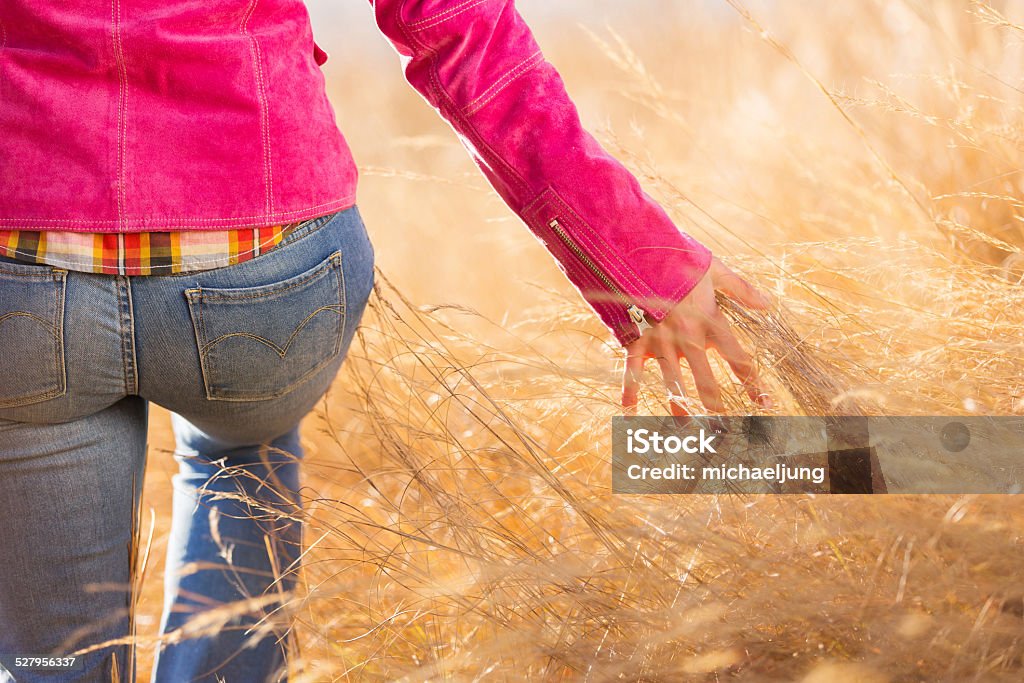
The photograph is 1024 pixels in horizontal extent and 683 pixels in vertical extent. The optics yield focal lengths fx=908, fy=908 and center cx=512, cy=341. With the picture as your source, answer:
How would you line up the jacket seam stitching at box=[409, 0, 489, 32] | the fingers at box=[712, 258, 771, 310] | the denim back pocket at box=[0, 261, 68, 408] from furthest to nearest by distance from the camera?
the fingers at box=[712, 258, 771, 310] < the jacket seam stitching at box=[409, 0, 489, 32] < the denim back pocket at box=[0, 261, 68, 408]

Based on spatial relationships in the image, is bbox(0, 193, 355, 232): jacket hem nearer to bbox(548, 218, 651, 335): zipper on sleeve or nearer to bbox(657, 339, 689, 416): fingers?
bbox(548, 218, 651, 335): zipper on sleeve

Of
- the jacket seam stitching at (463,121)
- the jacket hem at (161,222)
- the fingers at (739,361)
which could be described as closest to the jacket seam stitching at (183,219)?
the jacket hem at (161,222)

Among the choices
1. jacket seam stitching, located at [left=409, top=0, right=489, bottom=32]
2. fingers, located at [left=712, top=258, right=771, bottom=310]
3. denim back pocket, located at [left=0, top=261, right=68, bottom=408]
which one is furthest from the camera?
fingers, located at [left=712, top=258, right=771, bottom=310]

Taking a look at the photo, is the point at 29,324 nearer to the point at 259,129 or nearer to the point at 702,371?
the point at 259,129

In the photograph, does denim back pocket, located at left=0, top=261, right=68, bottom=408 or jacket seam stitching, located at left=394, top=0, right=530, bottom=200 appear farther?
jacket seam stitching, located at left=394, top=0, right=530, bottom=200

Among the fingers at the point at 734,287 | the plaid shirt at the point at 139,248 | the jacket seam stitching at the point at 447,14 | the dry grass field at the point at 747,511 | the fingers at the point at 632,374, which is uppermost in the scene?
the jacket seam stitching at the point at 447,14

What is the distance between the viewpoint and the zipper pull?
927 millimetres

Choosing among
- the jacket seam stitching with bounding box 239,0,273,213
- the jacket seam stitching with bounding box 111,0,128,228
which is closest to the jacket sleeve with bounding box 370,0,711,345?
the jacket seam stitching with bounding box 239,0,273,213

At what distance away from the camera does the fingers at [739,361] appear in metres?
0.94

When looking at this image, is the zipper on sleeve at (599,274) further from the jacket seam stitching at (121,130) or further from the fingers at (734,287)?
the jacket seam stitching at (121,130)

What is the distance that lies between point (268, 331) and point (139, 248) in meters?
0.13

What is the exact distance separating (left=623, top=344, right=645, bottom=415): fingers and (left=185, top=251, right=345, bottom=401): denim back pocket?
0.30 m

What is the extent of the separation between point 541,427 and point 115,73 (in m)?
0.74

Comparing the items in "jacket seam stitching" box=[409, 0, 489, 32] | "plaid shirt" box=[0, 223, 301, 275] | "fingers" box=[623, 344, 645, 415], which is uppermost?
"jacket seam stitching" box=[409, 0, 489, 32]
